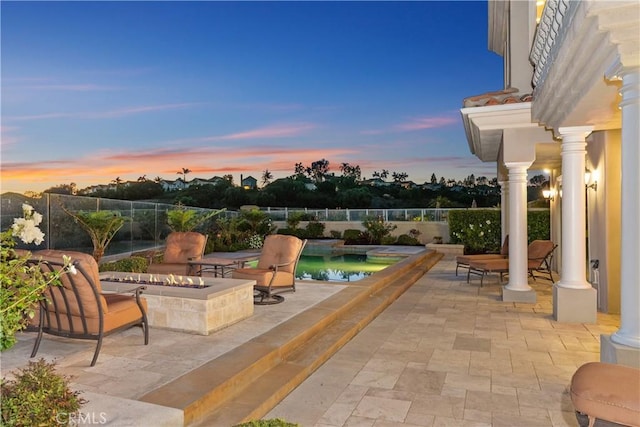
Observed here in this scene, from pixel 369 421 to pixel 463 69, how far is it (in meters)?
22.1

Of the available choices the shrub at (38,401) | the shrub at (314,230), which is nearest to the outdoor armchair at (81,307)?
the shrub at (38,401)

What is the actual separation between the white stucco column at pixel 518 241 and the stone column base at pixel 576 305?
135 centimetres

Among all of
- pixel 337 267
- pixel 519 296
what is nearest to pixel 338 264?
pixel 337 267

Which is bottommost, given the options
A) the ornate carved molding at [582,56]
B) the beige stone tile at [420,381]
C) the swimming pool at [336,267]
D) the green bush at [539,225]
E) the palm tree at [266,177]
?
the swimming pool at [336,267]

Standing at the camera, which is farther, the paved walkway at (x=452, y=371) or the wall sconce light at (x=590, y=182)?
the wall sconce light at (x=590, y=182)

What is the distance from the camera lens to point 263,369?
4.03 metres

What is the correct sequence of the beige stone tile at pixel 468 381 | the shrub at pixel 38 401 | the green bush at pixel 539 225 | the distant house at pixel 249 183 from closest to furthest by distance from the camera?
the shrub at pixel 38 401
the beige stone tile at pixel 468 381
the green bush at pixel 539 225
the distant house at pixel 249 183

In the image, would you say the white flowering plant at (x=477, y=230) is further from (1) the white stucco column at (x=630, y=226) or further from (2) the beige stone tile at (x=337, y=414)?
(2) the beige stone tile at (x=337, y=414)

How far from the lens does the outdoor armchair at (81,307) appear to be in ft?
12.3

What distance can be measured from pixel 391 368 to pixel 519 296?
4262mm

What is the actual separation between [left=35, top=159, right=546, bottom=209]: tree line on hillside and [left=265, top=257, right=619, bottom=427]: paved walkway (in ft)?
78.5

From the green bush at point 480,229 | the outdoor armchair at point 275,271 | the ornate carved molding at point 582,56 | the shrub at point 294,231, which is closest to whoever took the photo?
the ornate carved molding at point 582,56

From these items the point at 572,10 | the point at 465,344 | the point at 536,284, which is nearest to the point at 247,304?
the point at 465,344

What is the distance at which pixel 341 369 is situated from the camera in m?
4.36
